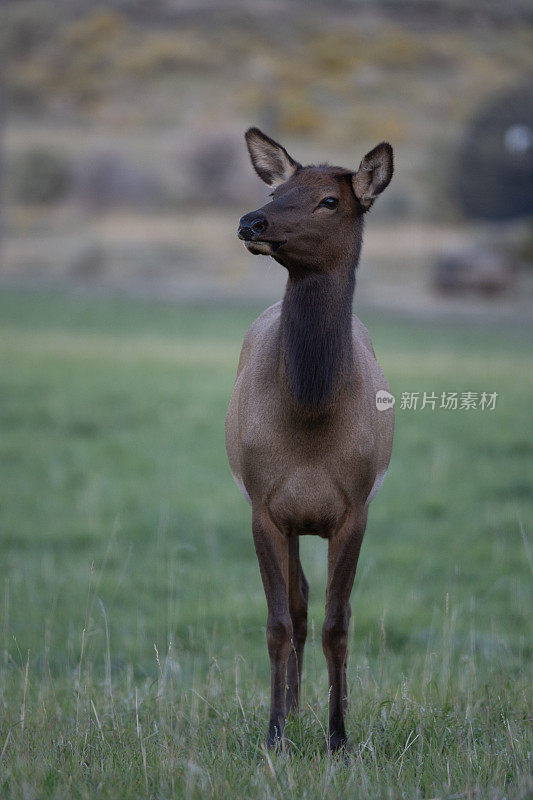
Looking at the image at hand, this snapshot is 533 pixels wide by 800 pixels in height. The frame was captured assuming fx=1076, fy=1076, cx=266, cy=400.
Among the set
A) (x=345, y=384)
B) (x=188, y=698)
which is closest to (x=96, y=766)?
(x=188, y=698)

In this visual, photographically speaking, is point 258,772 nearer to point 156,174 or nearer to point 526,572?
point 526,572

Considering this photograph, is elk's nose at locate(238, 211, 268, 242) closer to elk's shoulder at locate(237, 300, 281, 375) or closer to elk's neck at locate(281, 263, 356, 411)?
elk's neck at locate(281, 263, 356, 411)

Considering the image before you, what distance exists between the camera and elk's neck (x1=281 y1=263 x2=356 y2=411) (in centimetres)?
482

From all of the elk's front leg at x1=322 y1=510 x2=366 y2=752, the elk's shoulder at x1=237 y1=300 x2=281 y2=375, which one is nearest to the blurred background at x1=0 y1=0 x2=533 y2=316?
the elk's shoulder at x1=237 y1=300 x2=281 y2=375

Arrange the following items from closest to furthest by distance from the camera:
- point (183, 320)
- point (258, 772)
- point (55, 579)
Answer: point (258, 772)
point (55, 579)
point (183, 320)

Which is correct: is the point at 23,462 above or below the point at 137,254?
below

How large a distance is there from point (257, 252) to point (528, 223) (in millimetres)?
Result: 44202

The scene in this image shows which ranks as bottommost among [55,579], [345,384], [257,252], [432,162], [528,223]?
[55,579]

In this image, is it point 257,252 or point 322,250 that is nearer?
point 257,252

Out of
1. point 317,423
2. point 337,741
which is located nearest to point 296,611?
point 337,741

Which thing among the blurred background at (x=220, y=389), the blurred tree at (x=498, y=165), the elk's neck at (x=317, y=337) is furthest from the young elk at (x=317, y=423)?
the blurred tree at (x=498, y=165)

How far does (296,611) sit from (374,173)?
2.24 m

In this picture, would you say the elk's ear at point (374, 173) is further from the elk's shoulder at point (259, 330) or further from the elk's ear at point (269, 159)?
the elk's shoulder at point (259, 330)

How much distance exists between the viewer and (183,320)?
103ft
